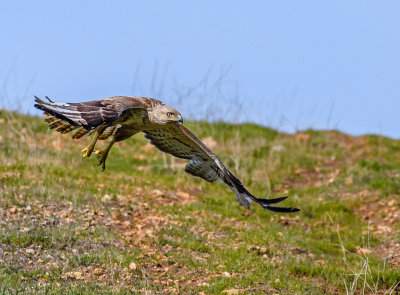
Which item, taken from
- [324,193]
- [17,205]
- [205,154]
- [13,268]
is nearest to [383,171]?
[324,193]

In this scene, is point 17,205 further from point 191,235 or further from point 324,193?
point 324,193

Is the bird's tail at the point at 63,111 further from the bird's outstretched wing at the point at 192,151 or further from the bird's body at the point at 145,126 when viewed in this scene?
the bird's outstretched wing at the point at 192,151

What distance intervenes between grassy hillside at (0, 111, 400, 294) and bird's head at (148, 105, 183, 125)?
6.07 ft

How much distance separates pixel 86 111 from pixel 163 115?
1560mm

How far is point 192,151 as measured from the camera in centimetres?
848

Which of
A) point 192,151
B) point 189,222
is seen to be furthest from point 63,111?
point 189,222

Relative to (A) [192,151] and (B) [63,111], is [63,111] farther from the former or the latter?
(A) [192,151]

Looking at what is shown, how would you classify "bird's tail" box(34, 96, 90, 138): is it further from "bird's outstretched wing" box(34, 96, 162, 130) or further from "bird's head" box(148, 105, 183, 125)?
"bird's head" box(148, 105, 183, 125)

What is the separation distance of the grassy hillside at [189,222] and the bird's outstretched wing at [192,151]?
1.12m

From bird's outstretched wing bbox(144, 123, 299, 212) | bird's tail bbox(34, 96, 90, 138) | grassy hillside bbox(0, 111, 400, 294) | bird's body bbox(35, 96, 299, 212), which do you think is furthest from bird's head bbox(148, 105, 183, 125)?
grassy hillside bbox(0, 111, 400, 294)

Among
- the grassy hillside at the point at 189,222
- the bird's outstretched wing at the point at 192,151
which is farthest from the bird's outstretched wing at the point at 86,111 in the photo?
the grassy hillside at the point at 189,222

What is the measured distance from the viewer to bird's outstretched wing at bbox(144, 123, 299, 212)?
26.3ft

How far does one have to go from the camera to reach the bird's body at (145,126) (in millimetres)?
6148

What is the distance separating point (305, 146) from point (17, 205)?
9051mm
